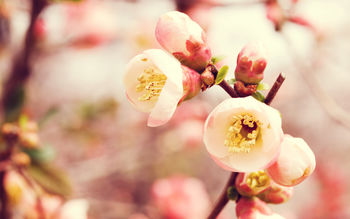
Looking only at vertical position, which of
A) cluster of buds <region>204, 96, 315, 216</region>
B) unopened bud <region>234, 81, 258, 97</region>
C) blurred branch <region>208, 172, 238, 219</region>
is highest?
unopened bud <region>234, 81, 258, 97</region>

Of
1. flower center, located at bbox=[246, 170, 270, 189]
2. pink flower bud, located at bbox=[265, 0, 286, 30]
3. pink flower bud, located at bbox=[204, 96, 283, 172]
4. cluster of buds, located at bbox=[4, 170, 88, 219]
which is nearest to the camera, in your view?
pink flower bud, located at bbox=[204, 96, 283, 172]

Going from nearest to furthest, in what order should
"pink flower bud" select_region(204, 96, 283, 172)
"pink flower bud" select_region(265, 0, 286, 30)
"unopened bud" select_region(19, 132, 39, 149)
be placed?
1. "pink flower bud" select_region(204, 96, 283, 172)
2. "unopened bud" select_region(19, 132, 39, 149)
3. "pink flower bud" select_region(265, 0, 286, 30)

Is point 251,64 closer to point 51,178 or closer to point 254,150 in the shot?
point 254,150

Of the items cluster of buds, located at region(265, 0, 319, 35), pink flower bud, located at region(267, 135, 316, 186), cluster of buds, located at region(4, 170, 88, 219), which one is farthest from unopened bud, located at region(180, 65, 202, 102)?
cluster of buds, located at region(265, 0, 319, 35)

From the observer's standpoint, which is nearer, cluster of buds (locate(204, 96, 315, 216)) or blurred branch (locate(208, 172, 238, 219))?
cluster of buds (locate(204, 96, 315, 216))

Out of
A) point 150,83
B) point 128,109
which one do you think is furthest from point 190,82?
point 128,109

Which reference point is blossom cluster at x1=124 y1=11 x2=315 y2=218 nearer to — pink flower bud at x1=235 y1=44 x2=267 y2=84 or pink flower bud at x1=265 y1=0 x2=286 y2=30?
pink flower bud at x1=235 y1=44 x2=267 y2=84

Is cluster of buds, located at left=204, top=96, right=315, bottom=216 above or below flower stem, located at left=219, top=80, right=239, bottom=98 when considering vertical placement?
below
